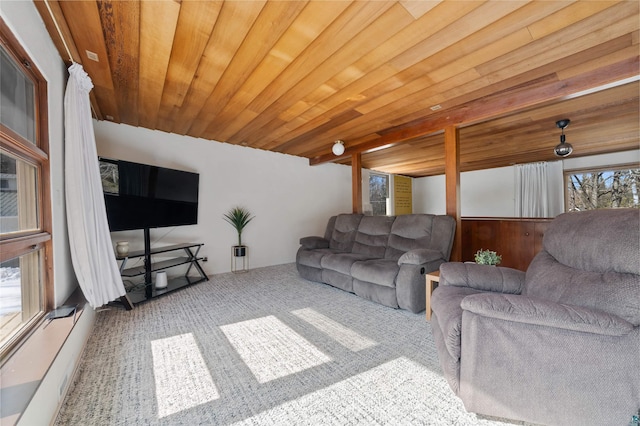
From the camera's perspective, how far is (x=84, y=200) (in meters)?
1.99

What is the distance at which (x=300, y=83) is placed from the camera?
2.26 metres

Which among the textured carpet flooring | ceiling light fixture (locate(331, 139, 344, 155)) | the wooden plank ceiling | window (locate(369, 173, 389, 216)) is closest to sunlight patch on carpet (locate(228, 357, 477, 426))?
the textured carpet flooring

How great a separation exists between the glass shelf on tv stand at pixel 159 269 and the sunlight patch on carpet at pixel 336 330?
1.84m

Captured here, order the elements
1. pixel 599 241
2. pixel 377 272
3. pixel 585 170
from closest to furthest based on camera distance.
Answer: pixel 599 241 < pixel 377 272 < pixel 585 170

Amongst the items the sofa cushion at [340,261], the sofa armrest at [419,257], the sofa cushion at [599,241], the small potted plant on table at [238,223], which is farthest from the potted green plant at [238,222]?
the sofa cushion at [599,241]

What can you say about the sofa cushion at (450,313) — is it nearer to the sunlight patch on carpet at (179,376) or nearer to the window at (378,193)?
the sunlight patch on carpet at (179,376)

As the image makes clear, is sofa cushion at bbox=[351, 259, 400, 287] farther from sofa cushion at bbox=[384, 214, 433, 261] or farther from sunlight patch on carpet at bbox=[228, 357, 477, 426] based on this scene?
sunlight patch on carpet at bbox=[228, 357, 477, 426]

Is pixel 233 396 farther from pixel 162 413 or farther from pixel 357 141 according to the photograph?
pixel 357 141

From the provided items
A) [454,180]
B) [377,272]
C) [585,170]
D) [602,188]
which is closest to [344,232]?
[377,272]

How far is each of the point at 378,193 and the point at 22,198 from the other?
673 centimetres

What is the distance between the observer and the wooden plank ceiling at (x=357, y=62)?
4.87ft

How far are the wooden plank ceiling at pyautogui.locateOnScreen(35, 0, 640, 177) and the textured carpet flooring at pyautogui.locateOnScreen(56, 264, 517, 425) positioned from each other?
7.30 feet

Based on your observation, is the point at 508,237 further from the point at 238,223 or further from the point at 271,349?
the point at 238,223

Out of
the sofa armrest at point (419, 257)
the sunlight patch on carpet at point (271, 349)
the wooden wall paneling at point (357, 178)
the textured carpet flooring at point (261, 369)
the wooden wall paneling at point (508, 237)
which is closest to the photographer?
the textured carpet flooring at point (261, 369)
